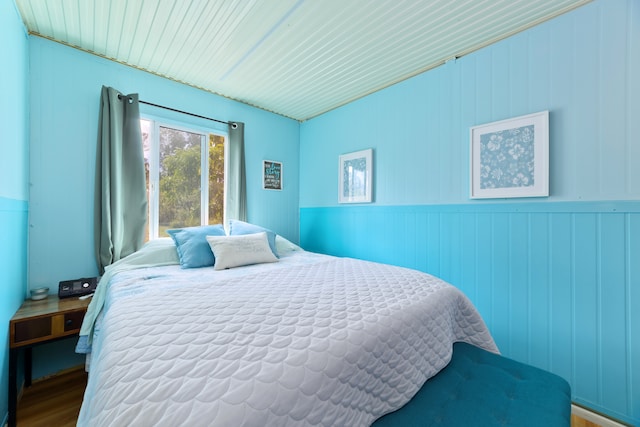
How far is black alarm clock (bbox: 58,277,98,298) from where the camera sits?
185cm

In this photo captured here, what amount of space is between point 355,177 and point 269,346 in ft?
7.73

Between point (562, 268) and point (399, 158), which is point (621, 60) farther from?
point (399, 158)

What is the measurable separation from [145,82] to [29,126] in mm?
929

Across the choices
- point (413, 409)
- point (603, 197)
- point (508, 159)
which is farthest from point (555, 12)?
point (413, 409)

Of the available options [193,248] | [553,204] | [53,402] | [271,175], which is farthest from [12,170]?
[553,204]

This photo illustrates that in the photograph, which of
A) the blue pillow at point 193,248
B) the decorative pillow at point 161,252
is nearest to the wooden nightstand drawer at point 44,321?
the decorative pillow at point 161,252

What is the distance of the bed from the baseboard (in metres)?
0.78

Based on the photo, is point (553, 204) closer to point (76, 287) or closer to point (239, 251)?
point (239, 251)

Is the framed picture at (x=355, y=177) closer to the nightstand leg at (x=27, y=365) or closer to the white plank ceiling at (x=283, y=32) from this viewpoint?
the white plank ceiling at (x=283, y=32)

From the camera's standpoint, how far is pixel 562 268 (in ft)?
5.42

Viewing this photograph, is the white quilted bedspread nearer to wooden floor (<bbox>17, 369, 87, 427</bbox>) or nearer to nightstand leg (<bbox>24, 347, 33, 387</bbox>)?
wooden floor (<bbox>17, 369, 87, 427</bbox>)

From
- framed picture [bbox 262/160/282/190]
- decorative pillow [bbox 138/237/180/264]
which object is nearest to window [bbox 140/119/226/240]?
decorative pillow [bbox 138/237/180/264]

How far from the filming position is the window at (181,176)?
8.14 ft

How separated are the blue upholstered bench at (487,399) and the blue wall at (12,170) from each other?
2060 mm
